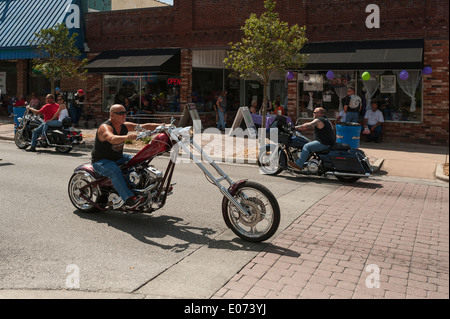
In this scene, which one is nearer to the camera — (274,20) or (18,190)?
(18,190)

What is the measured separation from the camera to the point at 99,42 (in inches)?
963

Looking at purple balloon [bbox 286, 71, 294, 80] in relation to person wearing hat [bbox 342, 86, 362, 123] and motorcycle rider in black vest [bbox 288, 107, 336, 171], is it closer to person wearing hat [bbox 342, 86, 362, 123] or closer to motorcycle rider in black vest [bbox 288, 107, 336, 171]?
person wearing hat [bbox 342, 86, 362, 123]

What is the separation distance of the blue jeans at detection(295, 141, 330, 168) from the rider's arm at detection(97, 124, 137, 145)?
5.12 meters

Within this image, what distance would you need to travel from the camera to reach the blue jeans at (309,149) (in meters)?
10.5

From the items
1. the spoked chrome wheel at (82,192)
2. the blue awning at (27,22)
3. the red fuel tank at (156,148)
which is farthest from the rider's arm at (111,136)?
the blue awning at (27,22)

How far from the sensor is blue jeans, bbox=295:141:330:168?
34.5ft

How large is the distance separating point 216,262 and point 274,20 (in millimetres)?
11529

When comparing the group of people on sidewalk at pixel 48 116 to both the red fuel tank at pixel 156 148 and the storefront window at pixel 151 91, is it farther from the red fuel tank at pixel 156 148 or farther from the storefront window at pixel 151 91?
the red fuel tank at pixel 156 148

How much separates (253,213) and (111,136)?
2.11 m

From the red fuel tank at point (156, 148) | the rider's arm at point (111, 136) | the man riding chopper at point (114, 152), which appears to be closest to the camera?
the rider's arm at point (111, 136)

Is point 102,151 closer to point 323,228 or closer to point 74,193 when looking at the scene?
point 74,193

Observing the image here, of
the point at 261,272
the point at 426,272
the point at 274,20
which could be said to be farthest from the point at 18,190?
the point at 274,20

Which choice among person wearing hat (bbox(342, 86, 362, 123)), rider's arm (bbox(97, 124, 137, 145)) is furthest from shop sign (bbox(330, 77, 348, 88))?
rider's arm (bbox(97, 124, 137, 145))

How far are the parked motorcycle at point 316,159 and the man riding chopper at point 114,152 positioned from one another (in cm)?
471
